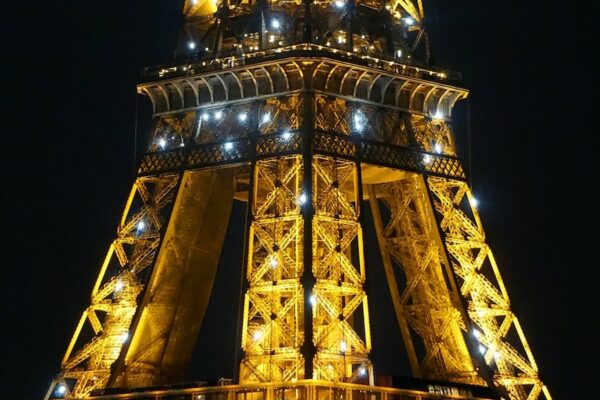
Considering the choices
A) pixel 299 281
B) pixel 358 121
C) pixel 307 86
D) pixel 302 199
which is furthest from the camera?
pixel 358 121

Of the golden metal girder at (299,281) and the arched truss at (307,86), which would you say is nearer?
the golden metal girder at (299,281)

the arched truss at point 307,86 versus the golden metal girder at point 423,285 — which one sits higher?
the arched truss at point 307,86

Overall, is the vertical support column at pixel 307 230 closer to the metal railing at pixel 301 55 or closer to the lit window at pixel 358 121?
the metal railing at pixel 301 55

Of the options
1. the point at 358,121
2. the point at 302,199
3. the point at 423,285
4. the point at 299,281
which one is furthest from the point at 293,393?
the point at 358,121

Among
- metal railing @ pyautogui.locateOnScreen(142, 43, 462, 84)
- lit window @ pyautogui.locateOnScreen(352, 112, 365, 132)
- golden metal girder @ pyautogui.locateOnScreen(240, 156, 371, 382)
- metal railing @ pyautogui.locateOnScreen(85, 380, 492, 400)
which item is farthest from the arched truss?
metal railing @ pyautogui.locateOnScreen(85, 380, 492, 400)

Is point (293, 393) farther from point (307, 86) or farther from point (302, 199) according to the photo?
point (307, 86)

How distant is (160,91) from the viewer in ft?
126

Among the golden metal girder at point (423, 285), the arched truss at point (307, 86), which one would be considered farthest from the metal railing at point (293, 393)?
the arched truss at point (307, 86)

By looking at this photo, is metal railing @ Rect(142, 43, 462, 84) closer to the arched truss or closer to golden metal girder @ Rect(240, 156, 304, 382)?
the arched truss

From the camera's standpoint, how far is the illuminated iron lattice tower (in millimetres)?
32753

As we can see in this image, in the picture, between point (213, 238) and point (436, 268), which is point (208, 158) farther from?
point (436, 268)

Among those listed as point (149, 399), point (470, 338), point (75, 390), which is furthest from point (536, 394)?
point (75, 390)

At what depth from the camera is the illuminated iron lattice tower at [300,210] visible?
→ 3275 cm

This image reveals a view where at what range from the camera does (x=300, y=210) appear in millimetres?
33281
